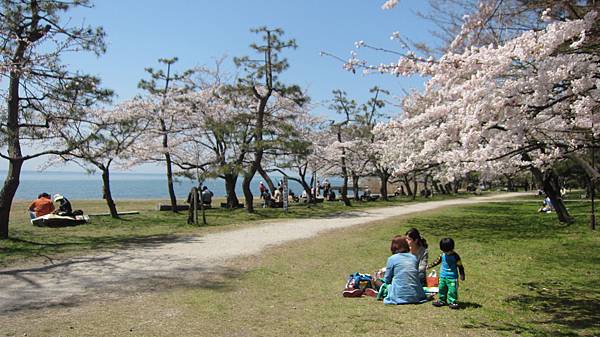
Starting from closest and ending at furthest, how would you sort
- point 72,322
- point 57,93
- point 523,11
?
point 523,11 → point 72,322 → point 57,93

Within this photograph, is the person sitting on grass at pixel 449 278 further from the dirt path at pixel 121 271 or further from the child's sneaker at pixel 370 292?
the dirt path at pixel 121 271

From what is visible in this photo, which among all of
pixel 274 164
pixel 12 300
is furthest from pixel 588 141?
pixel 274 164

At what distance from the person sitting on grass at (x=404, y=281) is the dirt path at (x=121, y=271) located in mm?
3321

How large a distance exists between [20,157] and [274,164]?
55.1 feet

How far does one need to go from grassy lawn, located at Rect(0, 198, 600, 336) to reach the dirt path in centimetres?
48

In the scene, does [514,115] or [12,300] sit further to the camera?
[12,300]

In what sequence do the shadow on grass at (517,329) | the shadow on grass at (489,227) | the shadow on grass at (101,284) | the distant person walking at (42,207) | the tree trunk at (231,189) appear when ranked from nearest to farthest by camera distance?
the shadow on grass at (517,329) < the shadow on grass at (101,284) < the shadow on grass at (489,227) < the distant person walking at (42,207) < the tree trunk at (231,189)

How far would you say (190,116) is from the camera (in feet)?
77.0

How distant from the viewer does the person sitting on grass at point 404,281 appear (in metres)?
5.85

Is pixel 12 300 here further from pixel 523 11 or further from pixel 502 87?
pixel 523 11

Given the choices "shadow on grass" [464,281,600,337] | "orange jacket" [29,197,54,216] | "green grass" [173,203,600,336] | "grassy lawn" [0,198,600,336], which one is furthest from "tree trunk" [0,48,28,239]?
"shadow on grass" [464,281,600,337]

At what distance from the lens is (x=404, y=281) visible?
5887mm

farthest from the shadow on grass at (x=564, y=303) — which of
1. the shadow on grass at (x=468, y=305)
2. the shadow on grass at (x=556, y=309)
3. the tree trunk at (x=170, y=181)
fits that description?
the tree trunk at (x=170, y=181)

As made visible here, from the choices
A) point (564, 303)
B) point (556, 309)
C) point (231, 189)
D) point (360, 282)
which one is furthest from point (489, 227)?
point (231, 189)
